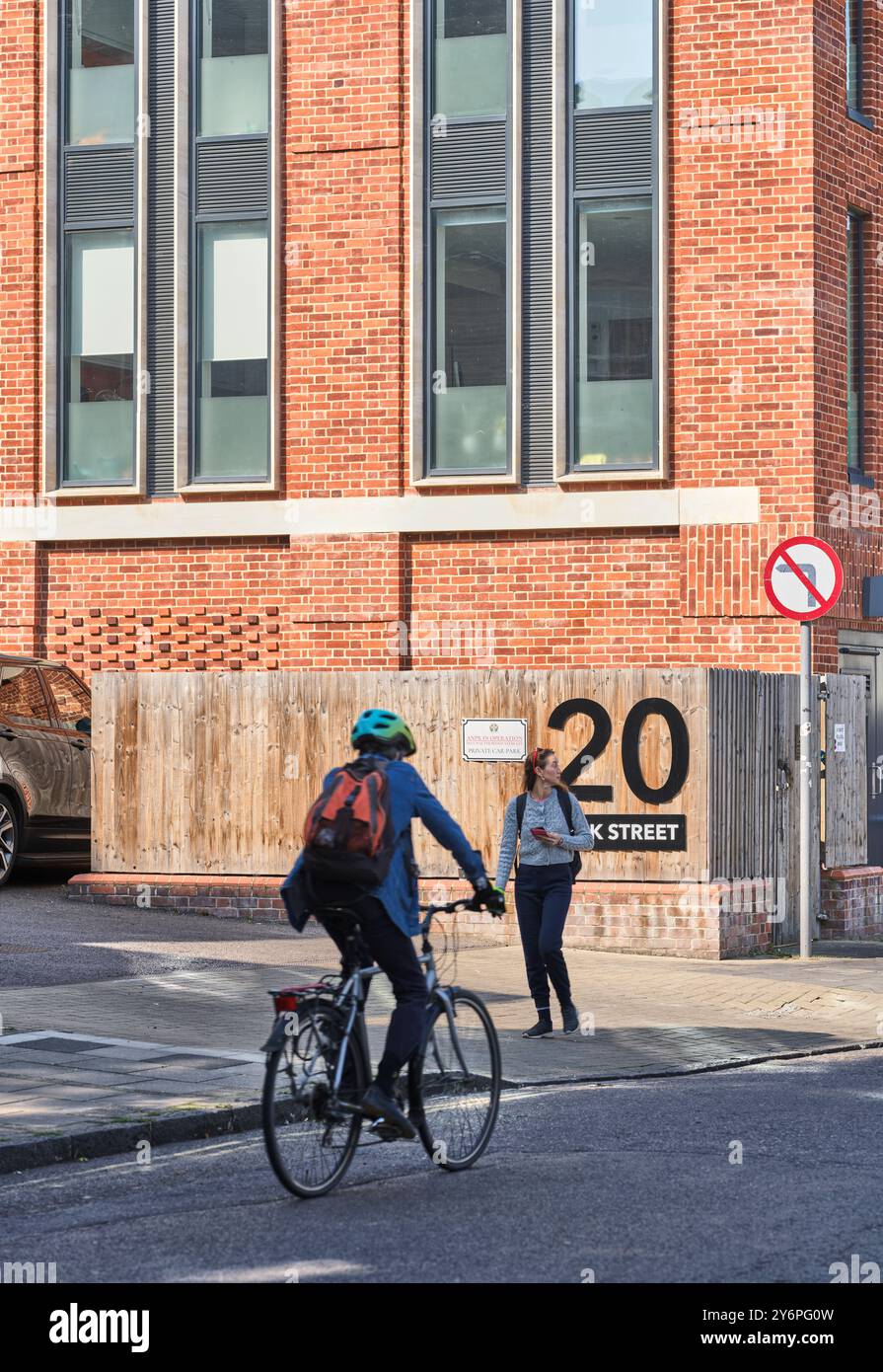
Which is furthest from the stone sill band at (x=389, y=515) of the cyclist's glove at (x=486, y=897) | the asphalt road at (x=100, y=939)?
the cyclist's glove at (x=486, y=897)

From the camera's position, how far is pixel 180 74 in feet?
68.9

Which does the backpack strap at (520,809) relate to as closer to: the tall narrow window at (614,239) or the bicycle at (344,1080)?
the bicycle at (344,1080)

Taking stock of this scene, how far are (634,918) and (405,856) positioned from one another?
8.76 metres

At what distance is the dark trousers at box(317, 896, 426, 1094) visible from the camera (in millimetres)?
7789

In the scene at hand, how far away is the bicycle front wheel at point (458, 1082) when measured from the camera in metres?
8.18

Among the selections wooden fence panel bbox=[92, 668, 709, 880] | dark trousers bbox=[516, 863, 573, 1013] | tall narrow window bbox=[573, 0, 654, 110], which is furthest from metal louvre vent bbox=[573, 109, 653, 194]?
dark trousers bbox=[516, 863, 573, 1013]

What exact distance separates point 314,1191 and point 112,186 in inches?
621

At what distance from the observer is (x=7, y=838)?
1773cm

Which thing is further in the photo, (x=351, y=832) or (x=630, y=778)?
(x=630, y=778)

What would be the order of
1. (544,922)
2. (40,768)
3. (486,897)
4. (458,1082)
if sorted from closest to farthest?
(486,897) < (458,1082) < (544,922) < (40,768)

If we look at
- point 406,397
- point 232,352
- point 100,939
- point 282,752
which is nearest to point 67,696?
point 282,752

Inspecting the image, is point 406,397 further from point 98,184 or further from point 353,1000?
point 353,1000
